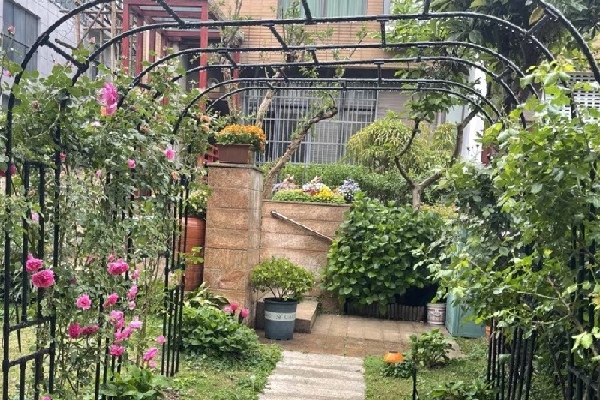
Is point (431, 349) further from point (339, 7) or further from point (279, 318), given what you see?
point (339, 7)

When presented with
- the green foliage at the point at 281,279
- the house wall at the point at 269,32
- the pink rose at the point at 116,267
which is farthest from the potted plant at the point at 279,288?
the house wall at the point at 269,32

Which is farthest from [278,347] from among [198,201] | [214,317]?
[198,201]

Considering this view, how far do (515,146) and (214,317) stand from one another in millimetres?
3628

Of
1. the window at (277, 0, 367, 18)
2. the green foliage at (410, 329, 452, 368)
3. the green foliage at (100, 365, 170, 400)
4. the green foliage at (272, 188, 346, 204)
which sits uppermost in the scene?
the window at (277, 0, 367, 18)

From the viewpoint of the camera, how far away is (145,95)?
3568mm

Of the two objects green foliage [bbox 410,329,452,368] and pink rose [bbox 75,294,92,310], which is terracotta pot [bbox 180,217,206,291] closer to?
green foliage [bbox 410,329,452,368]

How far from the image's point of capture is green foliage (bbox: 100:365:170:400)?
3373mm

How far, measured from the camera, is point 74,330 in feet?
9.05

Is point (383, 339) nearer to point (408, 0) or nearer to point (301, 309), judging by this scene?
point (301, 309)

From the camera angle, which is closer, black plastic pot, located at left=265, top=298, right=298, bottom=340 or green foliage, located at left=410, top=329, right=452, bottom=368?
green foliage, located at left=410, top=329, right=452, bottom=368

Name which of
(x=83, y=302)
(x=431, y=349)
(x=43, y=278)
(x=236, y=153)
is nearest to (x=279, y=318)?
(x=431, y=349)

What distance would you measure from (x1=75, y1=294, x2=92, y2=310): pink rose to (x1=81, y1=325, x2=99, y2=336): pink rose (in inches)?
5.7

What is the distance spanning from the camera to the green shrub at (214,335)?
4.91m

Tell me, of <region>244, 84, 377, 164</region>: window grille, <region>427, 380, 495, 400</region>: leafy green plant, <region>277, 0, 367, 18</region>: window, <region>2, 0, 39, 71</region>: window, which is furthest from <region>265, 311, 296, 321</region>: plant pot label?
<region>2, 0, 39, 71</region>: window
